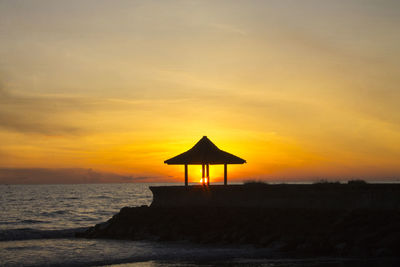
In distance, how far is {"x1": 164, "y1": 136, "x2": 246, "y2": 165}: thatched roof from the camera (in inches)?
1249

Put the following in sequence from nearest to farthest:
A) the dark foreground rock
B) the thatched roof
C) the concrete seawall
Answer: the dark foreground rock < the concrete seawall < the thatched roof

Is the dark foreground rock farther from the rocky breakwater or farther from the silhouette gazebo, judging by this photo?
the silhouette gazebo

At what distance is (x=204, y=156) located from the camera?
31.8m

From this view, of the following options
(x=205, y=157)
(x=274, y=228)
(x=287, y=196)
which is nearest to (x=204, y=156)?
(x=205, y=157)

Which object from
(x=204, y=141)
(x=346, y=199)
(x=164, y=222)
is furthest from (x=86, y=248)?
(x=346, y=199)

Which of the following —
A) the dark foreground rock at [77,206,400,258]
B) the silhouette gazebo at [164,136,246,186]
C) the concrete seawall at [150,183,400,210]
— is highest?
the silhouette gazebo at [164,136,246,186]

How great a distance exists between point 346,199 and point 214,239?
254 inches

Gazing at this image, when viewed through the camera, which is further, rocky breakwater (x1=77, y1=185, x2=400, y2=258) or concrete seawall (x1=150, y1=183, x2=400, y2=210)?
concrete seawall (x1=150, y1=183, x2=400, y2=210)

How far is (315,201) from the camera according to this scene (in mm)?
27047

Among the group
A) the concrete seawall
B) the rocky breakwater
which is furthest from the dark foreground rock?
the concrete seawall

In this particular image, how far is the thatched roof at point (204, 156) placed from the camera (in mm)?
31714

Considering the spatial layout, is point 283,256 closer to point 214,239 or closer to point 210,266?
point 210,266

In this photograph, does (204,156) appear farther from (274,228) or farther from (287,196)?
(274,228)

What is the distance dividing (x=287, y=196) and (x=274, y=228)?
2.36 m
